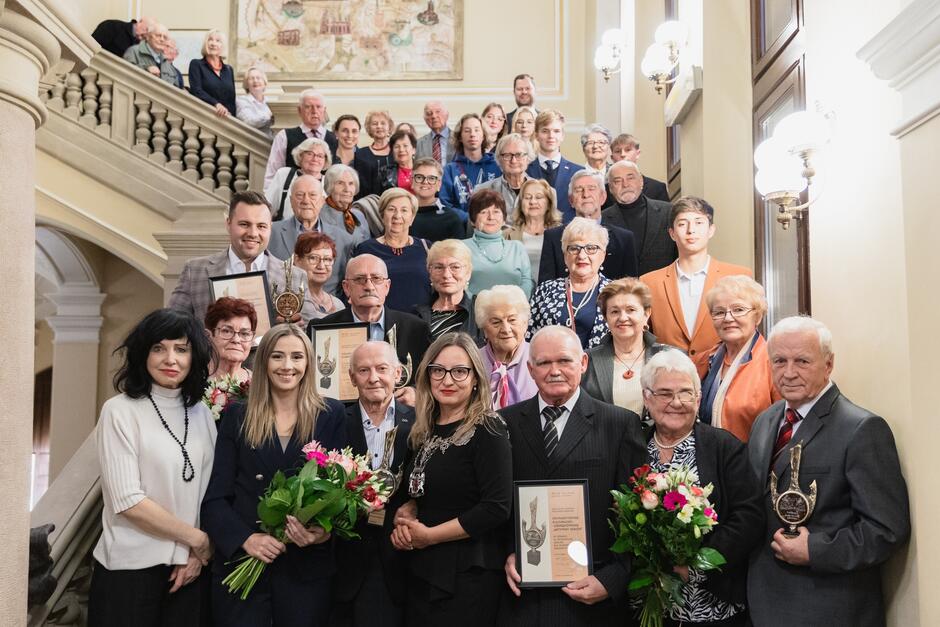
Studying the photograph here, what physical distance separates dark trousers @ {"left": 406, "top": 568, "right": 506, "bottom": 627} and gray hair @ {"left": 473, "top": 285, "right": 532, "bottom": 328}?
1.54m

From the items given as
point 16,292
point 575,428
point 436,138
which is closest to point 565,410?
point 575,428

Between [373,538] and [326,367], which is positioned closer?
[373,538]

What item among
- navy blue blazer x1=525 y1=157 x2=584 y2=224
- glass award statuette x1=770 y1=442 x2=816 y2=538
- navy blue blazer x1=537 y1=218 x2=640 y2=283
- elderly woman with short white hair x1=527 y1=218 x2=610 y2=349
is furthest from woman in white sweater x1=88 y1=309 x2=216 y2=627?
navy blue blazer x1=525 y1=157 x2=584 y2=224

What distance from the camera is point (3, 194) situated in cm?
345

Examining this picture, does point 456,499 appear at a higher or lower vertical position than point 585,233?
lower

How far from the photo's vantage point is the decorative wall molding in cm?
388

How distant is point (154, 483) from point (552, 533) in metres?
1.56

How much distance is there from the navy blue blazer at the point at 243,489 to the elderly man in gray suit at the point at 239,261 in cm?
184

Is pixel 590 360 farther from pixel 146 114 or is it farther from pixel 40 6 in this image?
pixel 146 114

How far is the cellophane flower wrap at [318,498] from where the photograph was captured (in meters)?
3.95

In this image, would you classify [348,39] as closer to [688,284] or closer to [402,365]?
[688,284]

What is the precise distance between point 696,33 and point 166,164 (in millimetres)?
5248

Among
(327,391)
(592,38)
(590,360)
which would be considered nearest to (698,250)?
(590,360)

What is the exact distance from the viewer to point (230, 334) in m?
5.18
